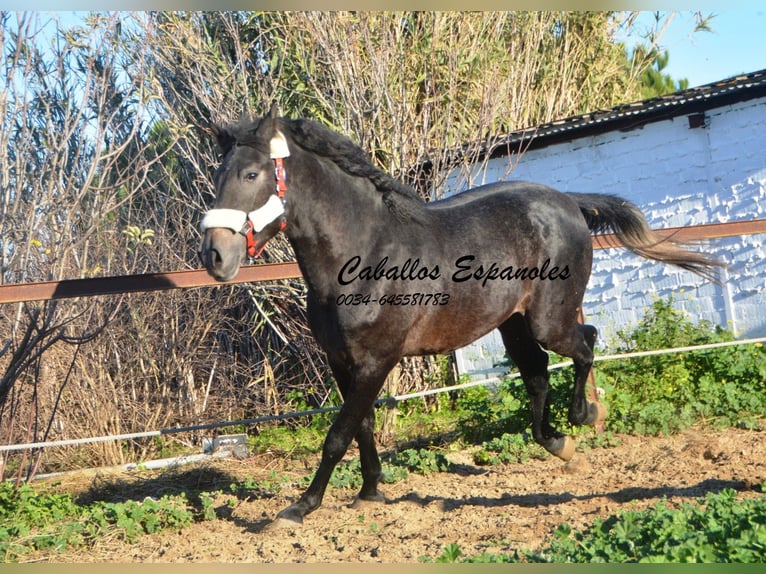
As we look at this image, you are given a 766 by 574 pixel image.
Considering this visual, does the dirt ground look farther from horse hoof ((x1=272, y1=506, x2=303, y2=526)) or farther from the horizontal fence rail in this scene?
the horizontal fence rail

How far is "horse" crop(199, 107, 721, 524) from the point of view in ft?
13.5

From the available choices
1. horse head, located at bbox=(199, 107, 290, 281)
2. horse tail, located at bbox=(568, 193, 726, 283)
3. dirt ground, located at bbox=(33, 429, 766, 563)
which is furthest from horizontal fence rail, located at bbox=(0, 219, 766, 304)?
dirt ground, located at bbox=(33, 429, 766, 563)

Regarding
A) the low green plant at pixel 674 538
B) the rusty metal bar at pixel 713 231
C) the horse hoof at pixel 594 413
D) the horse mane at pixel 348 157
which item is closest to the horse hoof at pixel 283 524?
the low green plant at pixel 674 538

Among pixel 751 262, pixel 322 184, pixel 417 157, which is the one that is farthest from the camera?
pixel 751 262

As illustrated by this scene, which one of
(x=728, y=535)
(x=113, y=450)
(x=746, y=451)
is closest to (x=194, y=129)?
(x=113, y=450)

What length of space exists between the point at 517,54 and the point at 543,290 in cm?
668

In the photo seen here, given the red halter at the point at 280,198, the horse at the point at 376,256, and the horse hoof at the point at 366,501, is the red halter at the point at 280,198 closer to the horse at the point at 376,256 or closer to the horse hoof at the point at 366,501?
the horse at the point at 376,256

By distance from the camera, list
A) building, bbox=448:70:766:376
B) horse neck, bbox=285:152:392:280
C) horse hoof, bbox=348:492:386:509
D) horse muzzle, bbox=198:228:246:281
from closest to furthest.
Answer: horse muzzle, bbox=198:228:246:281, horse neck, bbox=285:152:392:280, horse hoof, bbox=348:492:386:509, building, bbox=448:70:766:376

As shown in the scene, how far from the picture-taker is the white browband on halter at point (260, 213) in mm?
3902

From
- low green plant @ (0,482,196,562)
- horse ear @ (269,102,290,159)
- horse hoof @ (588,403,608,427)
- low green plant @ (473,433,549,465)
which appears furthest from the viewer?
low green plant @ (473,433,549,465)

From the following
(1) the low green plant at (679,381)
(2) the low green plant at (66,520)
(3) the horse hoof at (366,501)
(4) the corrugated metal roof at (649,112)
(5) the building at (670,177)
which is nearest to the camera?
(2) the low green plant at (66,520)

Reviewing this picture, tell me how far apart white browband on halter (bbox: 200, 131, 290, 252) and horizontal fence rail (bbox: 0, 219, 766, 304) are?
0.70m

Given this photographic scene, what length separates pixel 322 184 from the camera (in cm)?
441

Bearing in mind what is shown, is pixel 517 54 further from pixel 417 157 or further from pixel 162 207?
pixel 162 207
